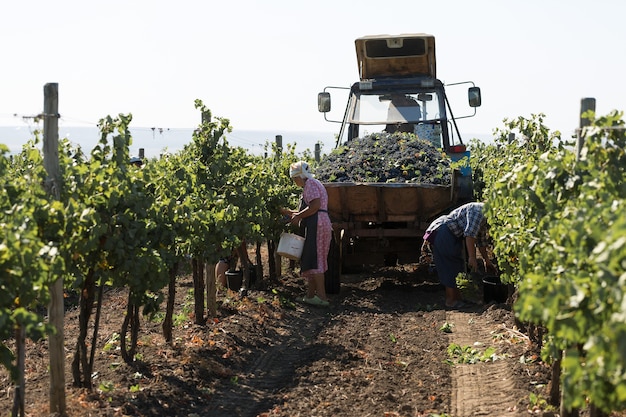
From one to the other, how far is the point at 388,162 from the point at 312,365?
4.32 metres

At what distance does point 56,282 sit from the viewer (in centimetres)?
625

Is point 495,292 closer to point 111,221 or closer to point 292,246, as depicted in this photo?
point 292,246

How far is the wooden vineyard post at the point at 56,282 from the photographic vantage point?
6211 mm

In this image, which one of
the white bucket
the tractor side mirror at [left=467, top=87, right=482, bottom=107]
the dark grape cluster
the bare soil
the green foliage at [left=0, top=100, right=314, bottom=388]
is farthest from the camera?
the tractor side mirror at [left=467, top=87, right=482, bottom=107]

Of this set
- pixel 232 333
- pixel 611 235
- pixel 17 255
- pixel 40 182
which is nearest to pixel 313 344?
pixel 232 333

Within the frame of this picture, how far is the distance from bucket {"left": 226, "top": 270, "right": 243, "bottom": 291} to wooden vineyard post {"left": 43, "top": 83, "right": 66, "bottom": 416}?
5738 millimetres

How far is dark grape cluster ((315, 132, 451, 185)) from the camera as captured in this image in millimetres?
11626

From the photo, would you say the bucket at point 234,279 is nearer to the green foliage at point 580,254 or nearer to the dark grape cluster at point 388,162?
the dark grape cluster at point 388,162

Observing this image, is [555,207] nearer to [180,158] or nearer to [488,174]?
[180,158]

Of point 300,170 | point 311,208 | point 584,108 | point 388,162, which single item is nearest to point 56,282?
point 584,108

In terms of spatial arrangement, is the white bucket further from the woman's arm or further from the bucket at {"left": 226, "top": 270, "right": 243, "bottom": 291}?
the bucket at {"left": 226, "top": 270, "right": 243, "bottom": 291}

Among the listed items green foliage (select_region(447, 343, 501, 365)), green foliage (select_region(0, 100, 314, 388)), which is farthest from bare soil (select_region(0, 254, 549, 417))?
green foliage (select_region(0, 100, 314, 388))

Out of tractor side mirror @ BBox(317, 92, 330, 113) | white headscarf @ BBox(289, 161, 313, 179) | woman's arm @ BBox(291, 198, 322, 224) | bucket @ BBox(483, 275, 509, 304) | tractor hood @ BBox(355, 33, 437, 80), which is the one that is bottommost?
bucket @ BBox(483, 275, 509, 304)

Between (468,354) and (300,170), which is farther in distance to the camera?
(300,170)
